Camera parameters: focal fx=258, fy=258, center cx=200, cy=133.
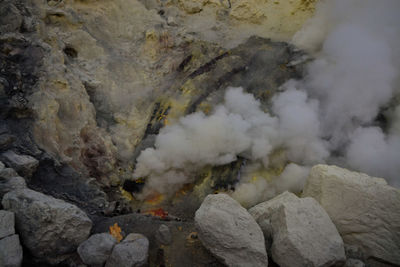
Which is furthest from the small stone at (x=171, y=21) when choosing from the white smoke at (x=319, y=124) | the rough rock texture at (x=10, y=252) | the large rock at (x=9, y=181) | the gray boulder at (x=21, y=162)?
the rough rock texture at (x=10, y=252)

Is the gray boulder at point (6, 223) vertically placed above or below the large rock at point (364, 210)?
below

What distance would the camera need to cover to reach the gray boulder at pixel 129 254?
10.8 feet

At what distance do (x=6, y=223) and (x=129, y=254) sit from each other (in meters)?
1.50

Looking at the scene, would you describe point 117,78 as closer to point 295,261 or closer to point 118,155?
point 118,155

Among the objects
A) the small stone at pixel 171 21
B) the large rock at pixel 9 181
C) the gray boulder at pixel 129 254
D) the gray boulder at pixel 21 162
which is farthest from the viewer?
the small stone at pixel 171 21

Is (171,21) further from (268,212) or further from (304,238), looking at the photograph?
(304,238)

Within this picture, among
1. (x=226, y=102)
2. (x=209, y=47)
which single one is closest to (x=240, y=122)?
(x=226, y=102)

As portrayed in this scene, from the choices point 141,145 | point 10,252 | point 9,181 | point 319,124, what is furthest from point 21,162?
point 319,124

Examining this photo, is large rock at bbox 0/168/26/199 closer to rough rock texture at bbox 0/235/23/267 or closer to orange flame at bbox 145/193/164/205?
rough rock texture at bbox 0/235/23/267

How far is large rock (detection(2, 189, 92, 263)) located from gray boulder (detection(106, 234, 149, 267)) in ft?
1.86

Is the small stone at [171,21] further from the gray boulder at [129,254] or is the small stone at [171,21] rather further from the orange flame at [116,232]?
the gray boulder at [129,254]

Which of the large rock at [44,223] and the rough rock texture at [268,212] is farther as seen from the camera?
the rough rock texture at [268,212]

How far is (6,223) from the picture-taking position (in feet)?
10.0

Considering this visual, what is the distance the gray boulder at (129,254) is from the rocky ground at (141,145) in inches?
0.6
